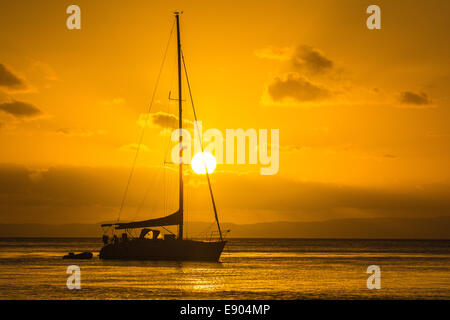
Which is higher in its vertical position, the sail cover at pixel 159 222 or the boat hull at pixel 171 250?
the sail cover at pixel 159 222

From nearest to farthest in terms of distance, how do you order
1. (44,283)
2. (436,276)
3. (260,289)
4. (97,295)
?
(97,295)
(260,289)
(44,283)
(436,276)

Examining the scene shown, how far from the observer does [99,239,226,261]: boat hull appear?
62.1 metres

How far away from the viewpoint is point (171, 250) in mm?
62281

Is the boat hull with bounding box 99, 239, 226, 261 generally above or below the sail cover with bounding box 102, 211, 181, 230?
below

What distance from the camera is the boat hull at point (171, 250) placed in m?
62.1

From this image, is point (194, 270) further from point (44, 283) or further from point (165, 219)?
point (44, 283)

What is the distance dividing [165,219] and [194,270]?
261 inches

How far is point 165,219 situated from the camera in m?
62.8

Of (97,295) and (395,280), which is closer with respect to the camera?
(97,295)
